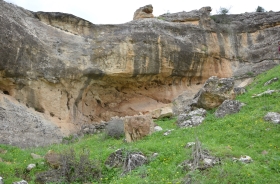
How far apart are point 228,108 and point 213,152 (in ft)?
15.1

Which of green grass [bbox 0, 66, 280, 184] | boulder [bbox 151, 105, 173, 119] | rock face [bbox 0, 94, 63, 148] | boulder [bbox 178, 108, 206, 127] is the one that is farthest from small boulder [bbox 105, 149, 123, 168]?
boulder [bbox 151, 105, 173, 119]

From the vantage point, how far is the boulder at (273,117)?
10645 mm

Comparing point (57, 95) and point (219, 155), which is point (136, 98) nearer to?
point (57, 95)

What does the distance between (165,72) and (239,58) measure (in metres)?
5.95

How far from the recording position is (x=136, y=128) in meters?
11.6

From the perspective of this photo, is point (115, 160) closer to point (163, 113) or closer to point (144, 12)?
point (163, 113)

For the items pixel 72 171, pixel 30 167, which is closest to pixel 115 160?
pixel 72 171

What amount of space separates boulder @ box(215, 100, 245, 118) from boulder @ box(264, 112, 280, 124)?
71.7 inches

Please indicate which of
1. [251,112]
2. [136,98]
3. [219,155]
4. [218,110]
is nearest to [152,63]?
[136,98]

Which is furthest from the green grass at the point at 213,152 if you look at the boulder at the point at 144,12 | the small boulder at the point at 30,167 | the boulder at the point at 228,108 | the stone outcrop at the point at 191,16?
the boulder at the point at 144,12

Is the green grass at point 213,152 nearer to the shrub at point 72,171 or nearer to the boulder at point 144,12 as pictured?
the shrub at point 72,171

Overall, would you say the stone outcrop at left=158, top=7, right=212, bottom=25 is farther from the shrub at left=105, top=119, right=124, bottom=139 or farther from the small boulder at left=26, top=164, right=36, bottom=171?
the small boulder at left=26, top=164, right=36, bottom=171

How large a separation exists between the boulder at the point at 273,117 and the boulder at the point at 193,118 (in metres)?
2.39

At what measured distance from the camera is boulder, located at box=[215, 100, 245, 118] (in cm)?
1277
